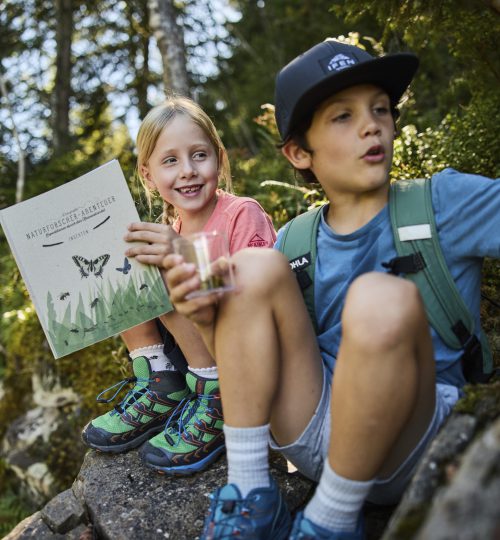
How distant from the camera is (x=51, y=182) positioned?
7.86 metres

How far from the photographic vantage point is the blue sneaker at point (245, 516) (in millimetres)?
1806

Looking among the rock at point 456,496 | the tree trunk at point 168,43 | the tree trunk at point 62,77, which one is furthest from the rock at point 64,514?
the tree trunk at point 62,77

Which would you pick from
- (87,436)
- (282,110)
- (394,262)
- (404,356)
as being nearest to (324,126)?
(282,110)

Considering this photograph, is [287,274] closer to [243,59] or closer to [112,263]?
[112,263]

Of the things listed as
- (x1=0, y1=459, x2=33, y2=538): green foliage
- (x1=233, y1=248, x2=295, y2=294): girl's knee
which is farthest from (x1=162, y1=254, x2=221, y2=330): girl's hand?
(x1=0, y1=459, x2=33, y2=538): green foliage

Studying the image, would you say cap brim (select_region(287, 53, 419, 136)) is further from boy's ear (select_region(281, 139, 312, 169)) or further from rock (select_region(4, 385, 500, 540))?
rock (select_region(4, 385, 500, 540))

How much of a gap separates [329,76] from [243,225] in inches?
36.8

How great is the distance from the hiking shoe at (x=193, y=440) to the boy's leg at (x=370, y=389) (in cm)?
87

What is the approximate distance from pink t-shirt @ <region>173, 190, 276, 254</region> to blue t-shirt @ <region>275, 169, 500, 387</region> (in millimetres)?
468

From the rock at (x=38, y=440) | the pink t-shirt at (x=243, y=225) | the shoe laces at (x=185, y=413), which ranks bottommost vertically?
the rock at (x=38, y=440)

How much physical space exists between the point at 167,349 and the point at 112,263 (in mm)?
617

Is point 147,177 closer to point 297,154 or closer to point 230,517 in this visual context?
point 297,154

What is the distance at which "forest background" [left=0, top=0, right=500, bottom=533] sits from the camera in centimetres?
356

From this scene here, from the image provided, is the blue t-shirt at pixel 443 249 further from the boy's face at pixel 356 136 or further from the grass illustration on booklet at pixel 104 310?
the grass illustration on booklet at pixel 104 310
